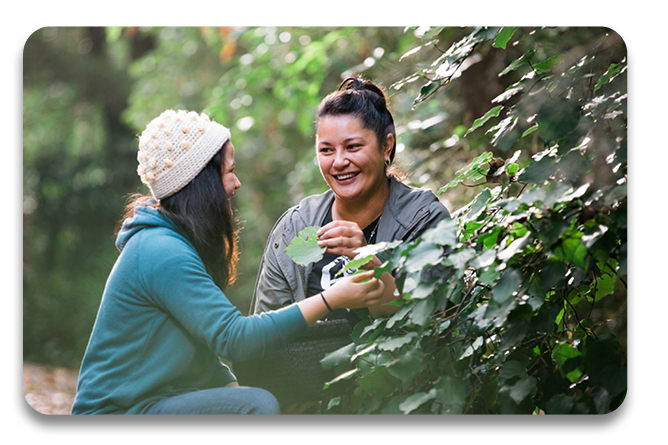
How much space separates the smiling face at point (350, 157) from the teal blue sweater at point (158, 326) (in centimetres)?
43

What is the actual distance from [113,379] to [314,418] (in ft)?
1.99

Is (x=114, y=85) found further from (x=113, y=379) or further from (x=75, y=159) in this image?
(x=113, y=379)

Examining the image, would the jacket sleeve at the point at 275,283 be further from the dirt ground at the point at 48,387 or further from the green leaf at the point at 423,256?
the dirt ground at the point at 48,387

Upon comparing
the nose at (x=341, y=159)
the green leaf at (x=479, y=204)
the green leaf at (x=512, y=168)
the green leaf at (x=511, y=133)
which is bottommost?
the green leaf at (x=479, y=204)

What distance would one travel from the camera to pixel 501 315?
147 centimetres

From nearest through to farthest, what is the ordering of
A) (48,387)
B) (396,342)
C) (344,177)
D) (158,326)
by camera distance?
(396,342), (158,326), (344,177), (48,387)

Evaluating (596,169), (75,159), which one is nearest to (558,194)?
(596,169)

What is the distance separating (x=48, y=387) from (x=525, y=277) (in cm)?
202

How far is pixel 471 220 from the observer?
170 centimetres

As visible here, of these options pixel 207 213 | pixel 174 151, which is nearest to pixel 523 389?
pixel 207 213

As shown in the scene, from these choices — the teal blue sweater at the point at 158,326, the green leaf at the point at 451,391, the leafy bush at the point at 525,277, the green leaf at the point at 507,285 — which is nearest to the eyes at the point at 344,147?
the leafy bush at the point at 525,277

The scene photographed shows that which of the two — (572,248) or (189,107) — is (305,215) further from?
(189,107)

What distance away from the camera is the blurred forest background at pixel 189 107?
6.76 feet

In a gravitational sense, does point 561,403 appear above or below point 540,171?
below
